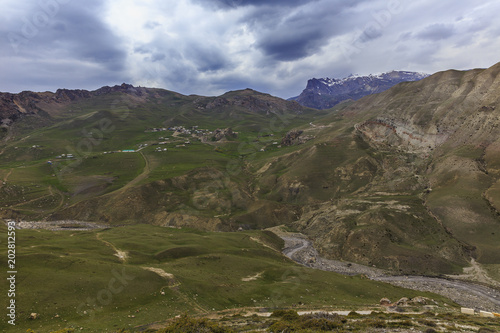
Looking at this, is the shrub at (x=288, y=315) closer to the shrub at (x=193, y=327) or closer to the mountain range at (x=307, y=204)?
the shrub at (x=193, y=327)

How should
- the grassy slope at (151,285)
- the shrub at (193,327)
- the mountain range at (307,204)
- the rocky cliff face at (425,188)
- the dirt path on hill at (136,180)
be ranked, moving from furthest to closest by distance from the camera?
the dirt path on hill at (136,180)
the rocky cliff face at (425,188)
the mountain range at (307,204)
the grassy slope at (151,285)
the shrub at (193,327)

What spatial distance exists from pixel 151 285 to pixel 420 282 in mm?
78232

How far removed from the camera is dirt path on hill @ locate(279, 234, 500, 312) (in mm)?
68688

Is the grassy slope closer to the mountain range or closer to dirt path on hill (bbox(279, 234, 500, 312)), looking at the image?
the mountain range

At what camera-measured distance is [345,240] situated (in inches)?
4183

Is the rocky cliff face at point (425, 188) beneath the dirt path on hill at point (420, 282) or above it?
above

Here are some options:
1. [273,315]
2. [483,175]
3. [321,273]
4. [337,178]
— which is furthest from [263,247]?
[483,175]

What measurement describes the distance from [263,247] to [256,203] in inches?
2128

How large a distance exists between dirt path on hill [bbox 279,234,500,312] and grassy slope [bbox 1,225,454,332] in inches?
468

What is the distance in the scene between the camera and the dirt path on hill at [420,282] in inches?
2704

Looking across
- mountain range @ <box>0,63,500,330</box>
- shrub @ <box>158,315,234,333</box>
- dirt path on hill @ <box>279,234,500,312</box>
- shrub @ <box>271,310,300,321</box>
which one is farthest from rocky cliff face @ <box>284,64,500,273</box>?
shrub @ <box>158,315,234,333</box>

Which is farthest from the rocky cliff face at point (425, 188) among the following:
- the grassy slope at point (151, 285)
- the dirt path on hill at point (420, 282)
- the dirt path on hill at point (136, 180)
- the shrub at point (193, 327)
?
the dirt path on hill at point (136, 180)

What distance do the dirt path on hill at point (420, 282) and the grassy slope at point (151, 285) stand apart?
1188 centimetres

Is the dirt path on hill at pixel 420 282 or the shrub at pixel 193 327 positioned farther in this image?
the dirt path on hill at pixel 420 282
